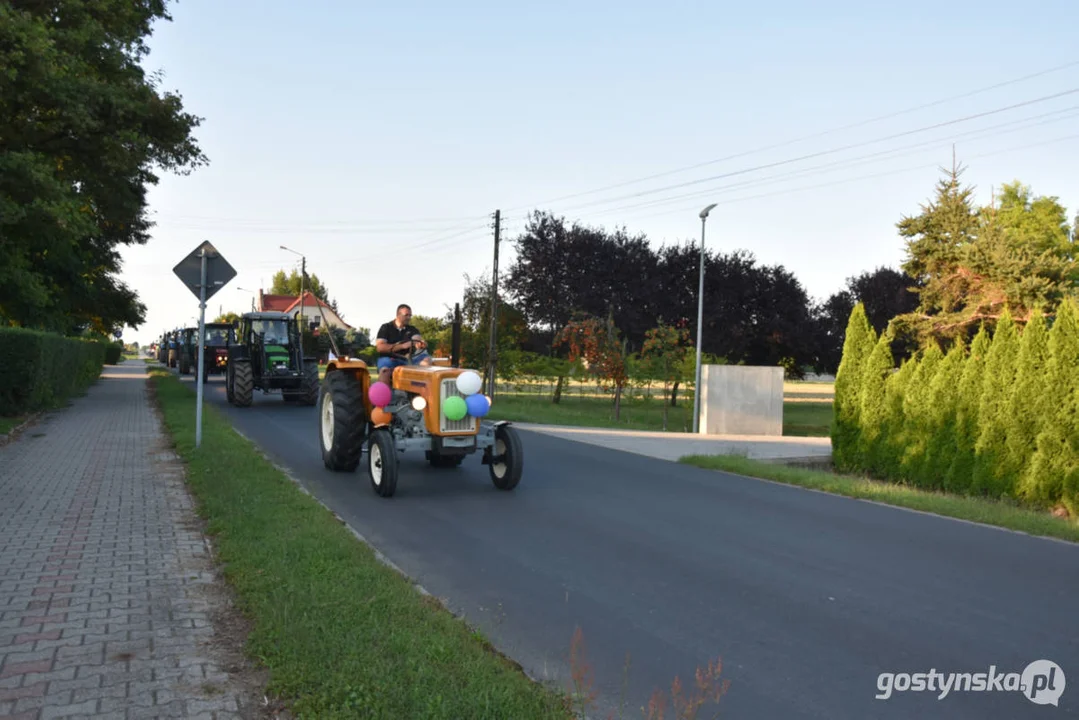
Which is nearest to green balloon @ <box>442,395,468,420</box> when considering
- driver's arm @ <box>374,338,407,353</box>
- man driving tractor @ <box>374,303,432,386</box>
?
man driving tractor @ <box>374,303,432,386</box>

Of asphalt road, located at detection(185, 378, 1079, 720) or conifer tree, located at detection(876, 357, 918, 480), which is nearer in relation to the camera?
asphalt road, located at detection(185, 378, 1079, 720)

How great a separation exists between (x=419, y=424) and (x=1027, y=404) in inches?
315

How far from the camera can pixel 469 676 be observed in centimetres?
372

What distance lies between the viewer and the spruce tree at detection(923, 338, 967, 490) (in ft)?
40.1

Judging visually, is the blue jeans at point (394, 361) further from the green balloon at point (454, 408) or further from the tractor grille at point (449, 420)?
the green balloon at point (454, 408)

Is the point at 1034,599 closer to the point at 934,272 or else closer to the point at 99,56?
the point at 99,56

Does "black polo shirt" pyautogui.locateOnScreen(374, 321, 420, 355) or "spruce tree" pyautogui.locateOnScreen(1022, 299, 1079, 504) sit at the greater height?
"black polo shirt" pyautogui.locateOnScreen(374, 321, 420, 355)

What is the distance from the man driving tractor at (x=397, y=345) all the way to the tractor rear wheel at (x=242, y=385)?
1196cm

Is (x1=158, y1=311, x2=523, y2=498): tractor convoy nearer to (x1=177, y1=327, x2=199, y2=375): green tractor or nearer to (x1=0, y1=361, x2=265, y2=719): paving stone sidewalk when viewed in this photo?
(x1=0, y1=361, x2=265, y2=719): paving stone sidewalk

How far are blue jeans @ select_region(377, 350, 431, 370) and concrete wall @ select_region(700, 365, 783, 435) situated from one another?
403 inches

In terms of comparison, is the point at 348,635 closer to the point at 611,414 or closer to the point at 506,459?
the point at 506,459

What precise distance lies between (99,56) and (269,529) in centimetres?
1840

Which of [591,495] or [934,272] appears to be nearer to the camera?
[591,495]

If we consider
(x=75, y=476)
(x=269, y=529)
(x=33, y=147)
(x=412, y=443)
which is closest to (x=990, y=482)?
(x=412, y=443)
